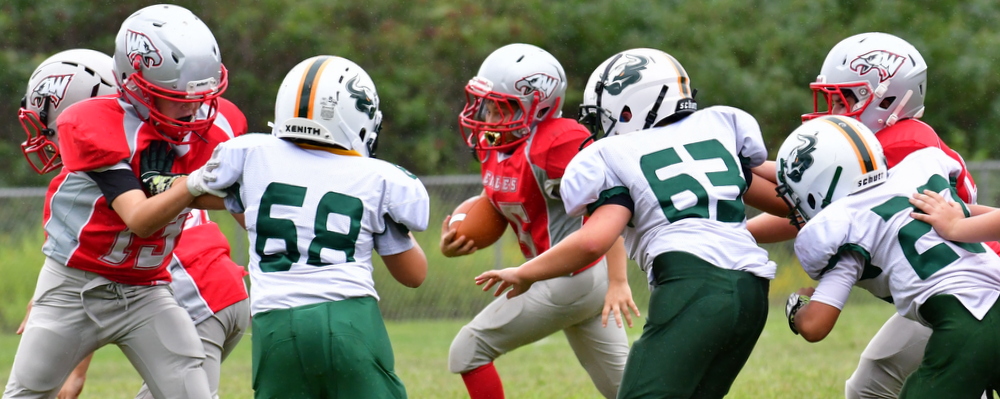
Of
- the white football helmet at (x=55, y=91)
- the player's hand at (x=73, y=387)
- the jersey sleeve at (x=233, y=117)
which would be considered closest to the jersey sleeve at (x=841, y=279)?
the jersey sleeve at (x=233, y=117)

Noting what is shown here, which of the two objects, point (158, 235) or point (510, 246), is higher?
point (158, 235)

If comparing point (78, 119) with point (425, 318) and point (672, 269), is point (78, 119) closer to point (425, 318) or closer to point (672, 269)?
point (672, 269)

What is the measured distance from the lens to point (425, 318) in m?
A: 11.9

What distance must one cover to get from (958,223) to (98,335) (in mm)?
3076

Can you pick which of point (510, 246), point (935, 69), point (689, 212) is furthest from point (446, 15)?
point (689, 212)

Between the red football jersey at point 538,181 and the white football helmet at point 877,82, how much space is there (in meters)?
1.00

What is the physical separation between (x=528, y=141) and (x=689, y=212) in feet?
4.12

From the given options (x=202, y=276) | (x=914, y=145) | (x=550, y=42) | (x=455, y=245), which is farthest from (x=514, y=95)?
(x=550, y=42)

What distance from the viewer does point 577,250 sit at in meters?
3.44

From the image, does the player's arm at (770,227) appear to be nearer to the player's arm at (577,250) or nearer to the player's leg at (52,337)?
the player's arm at (577,250)

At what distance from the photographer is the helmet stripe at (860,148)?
346 centimetres

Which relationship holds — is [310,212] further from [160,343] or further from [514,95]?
[514,95]

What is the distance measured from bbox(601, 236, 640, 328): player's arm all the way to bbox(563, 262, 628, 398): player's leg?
28cm

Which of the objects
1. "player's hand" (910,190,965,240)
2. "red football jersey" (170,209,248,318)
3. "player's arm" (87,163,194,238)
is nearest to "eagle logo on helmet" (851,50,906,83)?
"player's hand" (910,190,965,240)
